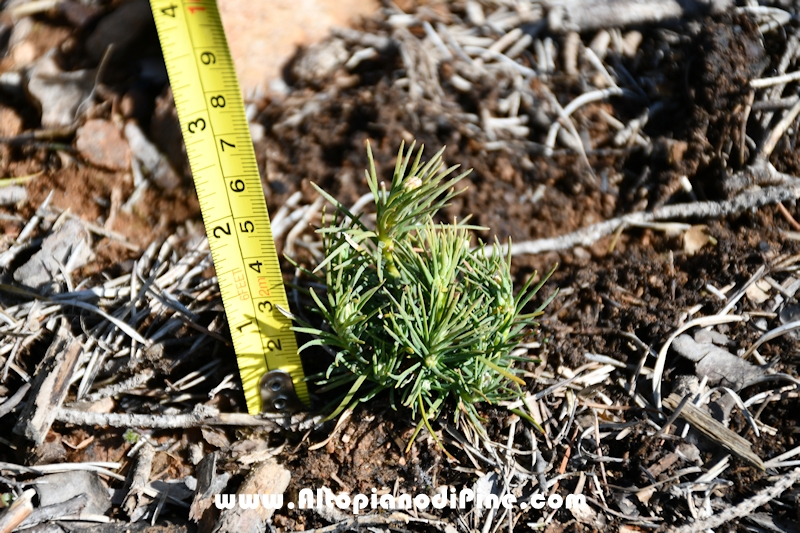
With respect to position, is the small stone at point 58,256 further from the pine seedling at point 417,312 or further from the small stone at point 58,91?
the pine seedling at point 417,312

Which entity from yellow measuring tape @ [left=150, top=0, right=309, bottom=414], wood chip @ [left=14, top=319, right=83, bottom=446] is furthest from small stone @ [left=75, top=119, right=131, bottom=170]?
yellow measuring tape @ [left=150, top=0, right=309, bottom=414]

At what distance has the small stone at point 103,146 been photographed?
298cm

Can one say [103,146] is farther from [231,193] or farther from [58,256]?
[231,193]

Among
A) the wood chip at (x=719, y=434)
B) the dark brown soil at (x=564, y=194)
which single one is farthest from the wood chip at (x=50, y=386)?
the wood chip at (x=719, y=434)

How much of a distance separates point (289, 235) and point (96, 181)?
107cm

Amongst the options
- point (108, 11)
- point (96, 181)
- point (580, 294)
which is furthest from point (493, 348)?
point (108, 11)

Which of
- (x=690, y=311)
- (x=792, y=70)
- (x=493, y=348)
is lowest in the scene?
(x=690, y=311)

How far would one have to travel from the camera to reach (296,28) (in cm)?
335

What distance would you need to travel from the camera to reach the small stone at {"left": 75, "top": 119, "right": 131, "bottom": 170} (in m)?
2.98

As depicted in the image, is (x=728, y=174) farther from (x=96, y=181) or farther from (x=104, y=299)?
(x=96, y=181)

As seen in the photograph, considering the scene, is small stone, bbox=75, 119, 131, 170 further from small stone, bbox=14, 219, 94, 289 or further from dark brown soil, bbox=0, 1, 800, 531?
small stone, bbox=14, 219, 94, 289

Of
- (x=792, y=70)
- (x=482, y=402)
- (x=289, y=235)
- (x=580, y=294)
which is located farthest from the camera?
(x=792, y=70)

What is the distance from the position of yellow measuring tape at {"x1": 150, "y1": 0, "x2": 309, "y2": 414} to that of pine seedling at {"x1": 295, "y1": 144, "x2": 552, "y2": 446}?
19cm

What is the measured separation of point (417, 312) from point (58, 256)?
5.78ft
